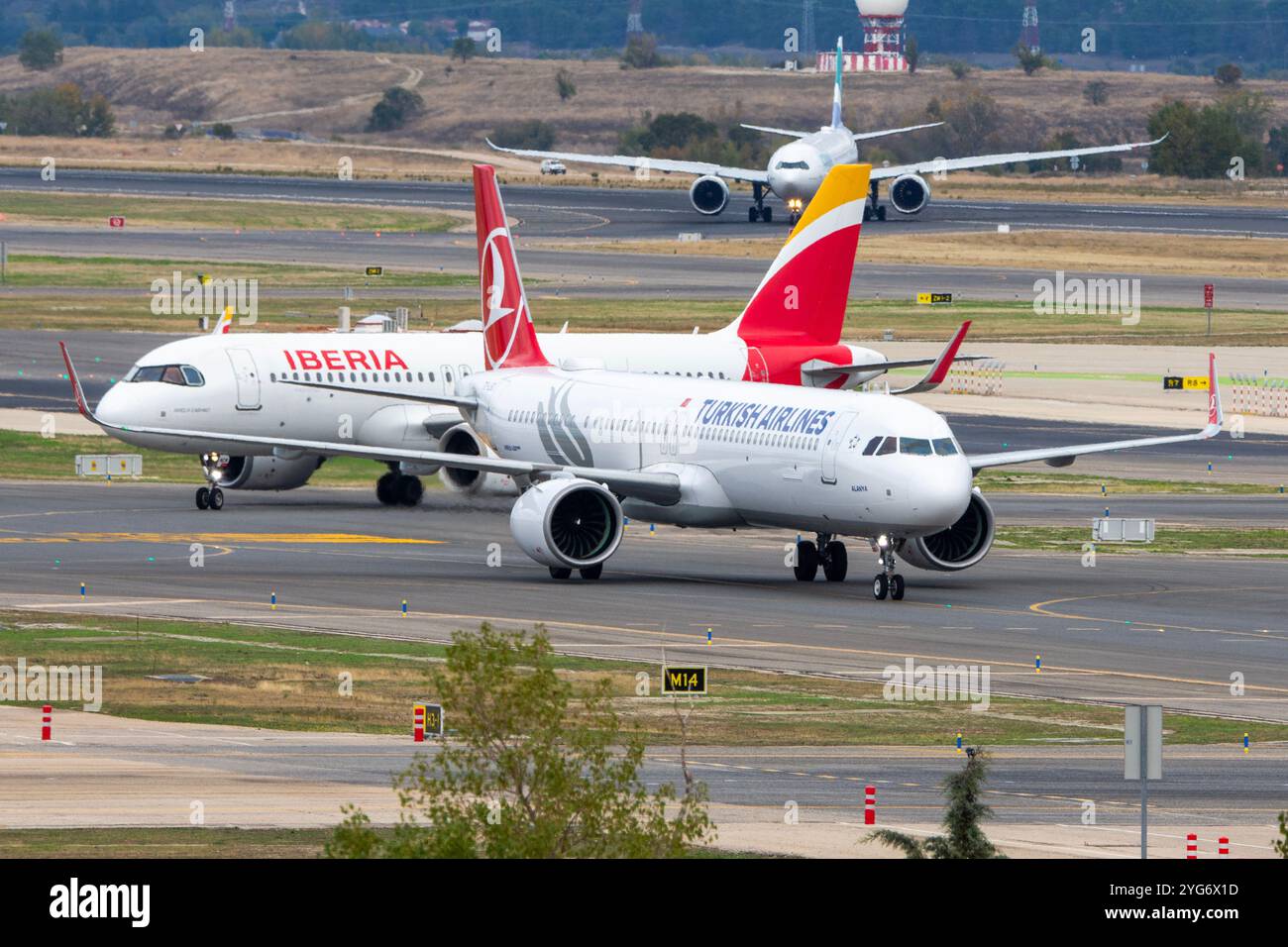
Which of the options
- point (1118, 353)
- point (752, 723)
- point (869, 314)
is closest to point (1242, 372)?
point (1118, 353)

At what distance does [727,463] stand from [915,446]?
506 cm

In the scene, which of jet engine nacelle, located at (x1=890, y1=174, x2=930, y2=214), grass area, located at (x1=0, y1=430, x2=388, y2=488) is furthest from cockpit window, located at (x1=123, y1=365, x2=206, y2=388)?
jet engine nacelle, located at (x1=890, y1=174, x2=930, y2=214)

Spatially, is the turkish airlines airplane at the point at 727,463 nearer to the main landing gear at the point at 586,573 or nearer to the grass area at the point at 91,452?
the main landing gear at the point at 586,573

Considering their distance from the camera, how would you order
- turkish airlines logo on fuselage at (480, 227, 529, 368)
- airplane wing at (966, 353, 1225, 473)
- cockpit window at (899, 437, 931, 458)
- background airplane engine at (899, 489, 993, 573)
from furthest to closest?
1. turkish airlines logo on fuselage at (480, 227, 529, 368)
2. airplane wing at (966, 353, 1225, 473)
3. background airplane engine at (899, 489, 993, 573)
4. cockpit window at (899, 437, 931, 458)

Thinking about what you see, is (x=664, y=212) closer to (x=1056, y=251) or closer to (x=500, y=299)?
(x=1056, y=251)

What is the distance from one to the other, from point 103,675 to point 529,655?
19.1 metres

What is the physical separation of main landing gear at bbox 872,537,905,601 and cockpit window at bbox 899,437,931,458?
2.71 metres

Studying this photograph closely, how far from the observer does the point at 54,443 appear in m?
75.9

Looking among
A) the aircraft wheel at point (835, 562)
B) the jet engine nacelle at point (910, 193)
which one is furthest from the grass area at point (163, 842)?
the jet engine nacelle at point (910, 193)

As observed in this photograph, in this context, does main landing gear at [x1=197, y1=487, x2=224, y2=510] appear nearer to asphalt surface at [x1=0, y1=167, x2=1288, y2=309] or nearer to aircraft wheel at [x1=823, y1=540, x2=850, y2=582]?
aircraft wheel at [x1=823, y1=540, x2=850, y2=582]

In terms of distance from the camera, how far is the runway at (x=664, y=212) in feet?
529

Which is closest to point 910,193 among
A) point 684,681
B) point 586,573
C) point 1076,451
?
point 1076,451

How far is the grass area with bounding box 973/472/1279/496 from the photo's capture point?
7000cm
